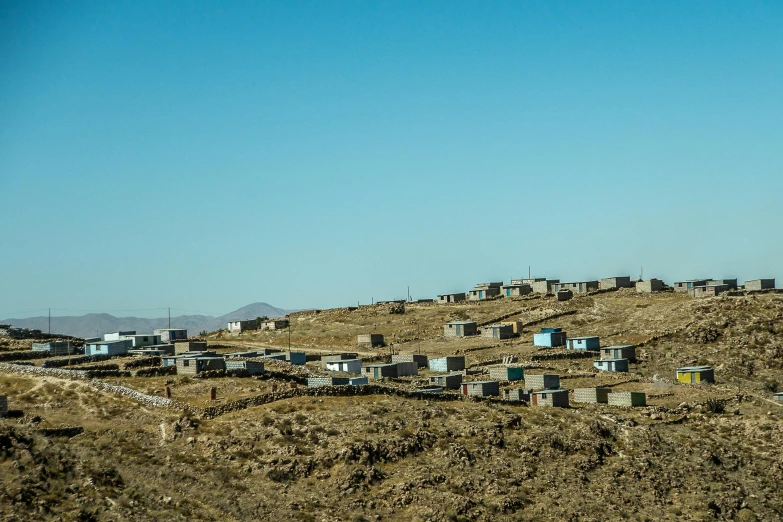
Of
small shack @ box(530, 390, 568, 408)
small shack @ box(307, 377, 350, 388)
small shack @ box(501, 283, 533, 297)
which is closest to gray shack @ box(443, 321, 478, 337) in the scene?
small shack @ box(501, 283, 533, 297)

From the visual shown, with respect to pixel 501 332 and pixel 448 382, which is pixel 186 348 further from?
pixel 501 332

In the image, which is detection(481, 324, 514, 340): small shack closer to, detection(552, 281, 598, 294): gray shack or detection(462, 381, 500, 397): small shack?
detection(552, 281, 598, 294): gray shack

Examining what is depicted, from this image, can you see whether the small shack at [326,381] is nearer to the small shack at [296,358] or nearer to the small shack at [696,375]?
the small shack at [296,358]

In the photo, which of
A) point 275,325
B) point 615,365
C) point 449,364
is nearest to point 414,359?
point 449,364

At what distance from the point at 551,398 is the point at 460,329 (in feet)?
115

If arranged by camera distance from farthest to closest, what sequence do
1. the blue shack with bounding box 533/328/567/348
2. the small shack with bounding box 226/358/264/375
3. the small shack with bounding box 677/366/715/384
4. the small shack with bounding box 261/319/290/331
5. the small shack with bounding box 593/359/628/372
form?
the small shack with bounding box 261/319/290/331 → the blue shack with bounding box 533/328/567/348 → the small shack with bounding box 593/359/628/372 → the small shack with bounding box 677/366/715/384 → the small shack with bounding box 226/358/264/375

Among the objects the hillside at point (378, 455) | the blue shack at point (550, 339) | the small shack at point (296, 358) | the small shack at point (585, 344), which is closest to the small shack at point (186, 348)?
the small shack at point (296, 358)

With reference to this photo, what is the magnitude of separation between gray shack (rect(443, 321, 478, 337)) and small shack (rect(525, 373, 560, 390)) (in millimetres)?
29406

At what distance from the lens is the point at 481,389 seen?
54.4 metres

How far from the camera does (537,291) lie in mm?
110875

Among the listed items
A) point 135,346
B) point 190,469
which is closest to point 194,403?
point 190,469

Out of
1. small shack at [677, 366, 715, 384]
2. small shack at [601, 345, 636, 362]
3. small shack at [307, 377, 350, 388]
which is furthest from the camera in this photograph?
small shack at [601, 345, 636, 362]

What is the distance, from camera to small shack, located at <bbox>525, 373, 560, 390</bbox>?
2211 inches

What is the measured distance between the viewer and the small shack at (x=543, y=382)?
184ft
